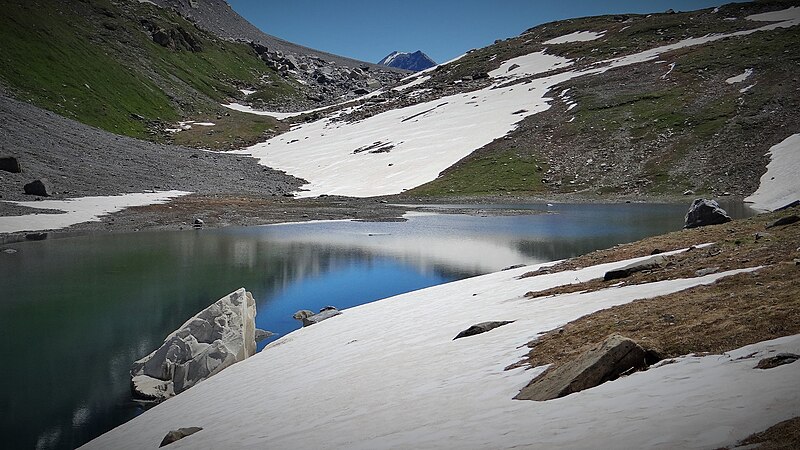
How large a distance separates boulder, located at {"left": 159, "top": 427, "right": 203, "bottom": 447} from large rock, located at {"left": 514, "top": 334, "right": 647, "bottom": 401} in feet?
25.1

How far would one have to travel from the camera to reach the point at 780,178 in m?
65.9

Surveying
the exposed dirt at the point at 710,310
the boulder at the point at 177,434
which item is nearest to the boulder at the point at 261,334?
the boulder at the point at 177,434

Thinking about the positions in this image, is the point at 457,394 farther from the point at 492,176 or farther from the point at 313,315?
the point at 492,176

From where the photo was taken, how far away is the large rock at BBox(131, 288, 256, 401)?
64.8 feet

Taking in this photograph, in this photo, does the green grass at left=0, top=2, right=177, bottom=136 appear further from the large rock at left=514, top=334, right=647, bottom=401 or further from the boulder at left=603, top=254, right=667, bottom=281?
the large rock at left=514, top=334, right=647, bottom=401

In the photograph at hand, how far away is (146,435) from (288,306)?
16.8 meters

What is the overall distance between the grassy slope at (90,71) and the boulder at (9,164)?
2476 inches

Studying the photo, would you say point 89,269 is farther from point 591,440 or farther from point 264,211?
point 591,440

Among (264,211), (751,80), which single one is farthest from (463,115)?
(264,211)

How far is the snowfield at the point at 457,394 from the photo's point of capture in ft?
25.1

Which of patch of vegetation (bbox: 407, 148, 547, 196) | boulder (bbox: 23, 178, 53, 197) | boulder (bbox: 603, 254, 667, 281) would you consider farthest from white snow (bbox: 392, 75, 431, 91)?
boulder (bbox: 603, 254, 667, 281)

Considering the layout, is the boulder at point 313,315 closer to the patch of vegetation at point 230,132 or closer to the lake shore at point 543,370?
the lake shore at point 543,370

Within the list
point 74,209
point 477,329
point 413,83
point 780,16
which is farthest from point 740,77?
point 413,83

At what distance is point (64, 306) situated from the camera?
97.9 feet
